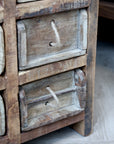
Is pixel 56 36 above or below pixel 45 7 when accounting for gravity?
below

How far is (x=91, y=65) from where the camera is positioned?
1570mm

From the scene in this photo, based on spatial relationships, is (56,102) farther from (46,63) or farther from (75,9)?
(75,9)

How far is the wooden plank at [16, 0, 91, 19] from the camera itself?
1264mm

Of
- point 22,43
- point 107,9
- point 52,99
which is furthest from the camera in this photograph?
point 107,9

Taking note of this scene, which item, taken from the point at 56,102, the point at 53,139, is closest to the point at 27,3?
the point at 56,102

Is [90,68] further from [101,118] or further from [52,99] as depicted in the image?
[101,118]

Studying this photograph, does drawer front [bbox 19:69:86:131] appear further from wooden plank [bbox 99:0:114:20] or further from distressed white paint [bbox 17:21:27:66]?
wooden plank [bbox 99:0:114:20]

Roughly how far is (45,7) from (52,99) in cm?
41

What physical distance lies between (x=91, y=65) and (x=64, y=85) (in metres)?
0.15

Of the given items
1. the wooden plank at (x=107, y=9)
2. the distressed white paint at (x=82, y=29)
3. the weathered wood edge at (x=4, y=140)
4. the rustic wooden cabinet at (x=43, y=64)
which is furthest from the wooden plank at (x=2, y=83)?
the wooden plank at (x=107, y=9)

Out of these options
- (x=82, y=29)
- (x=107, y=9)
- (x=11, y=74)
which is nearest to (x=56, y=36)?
(x=82, y=29)

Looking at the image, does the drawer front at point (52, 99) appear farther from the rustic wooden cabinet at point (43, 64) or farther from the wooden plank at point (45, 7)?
the wooden plank at point (45, 7)

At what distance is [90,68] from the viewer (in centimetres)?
157

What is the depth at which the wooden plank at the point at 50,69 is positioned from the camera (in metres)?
1.37
